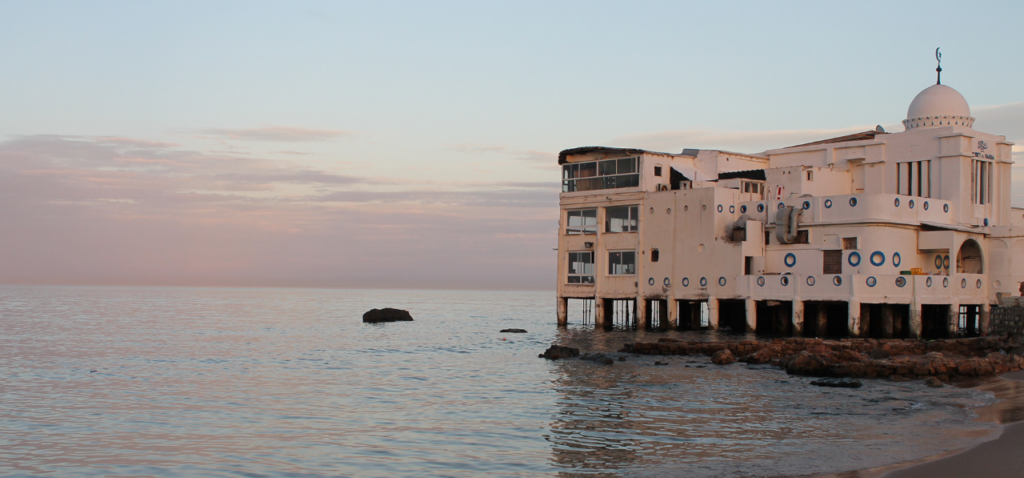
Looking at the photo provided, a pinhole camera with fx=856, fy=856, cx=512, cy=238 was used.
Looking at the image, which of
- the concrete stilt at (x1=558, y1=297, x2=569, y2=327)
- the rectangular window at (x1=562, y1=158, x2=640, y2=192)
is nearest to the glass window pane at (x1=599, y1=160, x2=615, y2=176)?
the rectangular window at (x1=562, y1=158, x2=640, y2=192)

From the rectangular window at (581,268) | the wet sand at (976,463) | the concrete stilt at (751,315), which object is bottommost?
the wet sand at (976,463)

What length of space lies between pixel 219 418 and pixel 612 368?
1516cm

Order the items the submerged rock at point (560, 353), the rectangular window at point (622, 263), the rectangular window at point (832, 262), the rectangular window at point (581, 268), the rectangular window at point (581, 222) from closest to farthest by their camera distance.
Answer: the submerged rock at point (560, 353) → the rectangular window at point (832, 262) → the rectangular window at point (622, 263) → the rectangular window at point (581, 222) → the rectangular window at point (581, 268)

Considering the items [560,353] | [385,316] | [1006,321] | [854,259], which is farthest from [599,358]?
[385,316]

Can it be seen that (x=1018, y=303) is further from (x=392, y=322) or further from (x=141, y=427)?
(x=392, y=322)

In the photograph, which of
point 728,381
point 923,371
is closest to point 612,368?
point 728,381

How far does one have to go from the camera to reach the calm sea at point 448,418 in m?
15.8

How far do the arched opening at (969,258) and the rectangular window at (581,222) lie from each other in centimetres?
2029

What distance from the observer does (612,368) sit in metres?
31.9

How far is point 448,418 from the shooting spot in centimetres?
2162

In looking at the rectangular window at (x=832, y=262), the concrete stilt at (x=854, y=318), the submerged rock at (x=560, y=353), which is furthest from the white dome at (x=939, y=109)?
the submerged rock at (x=560, y=353)

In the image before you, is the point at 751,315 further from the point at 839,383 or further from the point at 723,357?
the point at 839,383

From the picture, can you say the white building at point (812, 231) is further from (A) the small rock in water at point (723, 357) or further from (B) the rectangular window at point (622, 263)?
(A) the small rock in water at point (723, 357)

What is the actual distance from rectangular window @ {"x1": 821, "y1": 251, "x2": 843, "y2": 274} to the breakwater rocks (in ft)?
23.3
